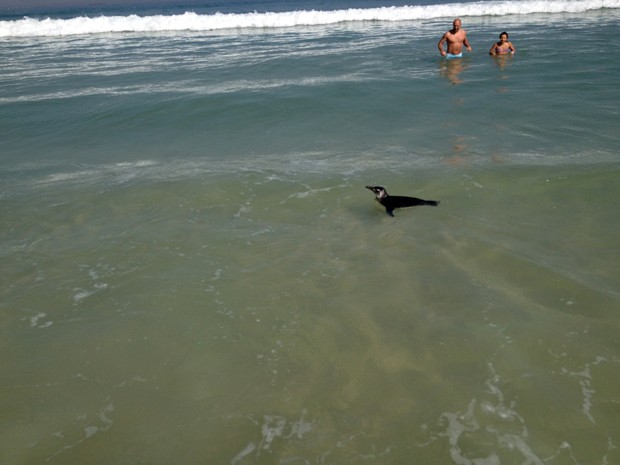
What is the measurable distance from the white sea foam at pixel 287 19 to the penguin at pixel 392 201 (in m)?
25.3

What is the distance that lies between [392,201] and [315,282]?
5.64ft

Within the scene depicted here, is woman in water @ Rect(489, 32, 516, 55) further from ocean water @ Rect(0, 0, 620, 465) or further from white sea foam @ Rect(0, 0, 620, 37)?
white sea foam @ Rect(0, 0, 620, 37)

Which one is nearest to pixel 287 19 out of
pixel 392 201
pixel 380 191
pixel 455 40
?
pixel 455 40

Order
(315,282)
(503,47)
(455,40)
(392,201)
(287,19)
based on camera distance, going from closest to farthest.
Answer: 1. (315,282)
2. (392,201)
3. (503,47)
4. (455,40)
5. (287,19)

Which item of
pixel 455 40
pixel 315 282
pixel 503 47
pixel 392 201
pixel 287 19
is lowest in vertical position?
pixel 315 282

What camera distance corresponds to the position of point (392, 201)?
5.93 meters

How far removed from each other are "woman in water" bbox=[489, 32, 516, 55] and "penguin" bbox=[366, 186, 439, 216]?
10.9m

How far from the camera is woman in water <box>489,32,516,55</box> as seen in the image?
14735 mm

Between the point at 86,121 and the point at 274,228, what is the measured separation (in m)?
7.06

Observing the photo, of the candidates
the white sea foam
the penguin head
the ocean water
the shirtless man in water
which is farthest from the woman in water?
the white sea foam

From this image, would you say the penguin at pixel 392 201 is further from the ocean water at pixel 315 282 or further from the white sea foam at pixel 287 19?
the white sea foam at pixel 287 19

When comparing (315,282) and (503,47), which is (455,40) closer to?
(503,47)

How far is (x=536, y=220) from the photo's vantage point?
5.61 meters

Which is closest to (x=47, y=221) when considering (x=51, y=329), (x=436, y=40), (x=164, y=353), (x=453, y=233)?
(x=51, y=329)
